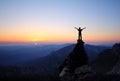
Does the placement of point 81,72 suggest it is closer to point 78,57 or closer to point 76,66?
point 76,66

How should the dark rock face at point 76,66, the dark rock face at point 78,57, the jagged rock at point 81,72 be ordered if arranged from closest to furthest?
the dark rock face at point 78,57 → the dark rock face at point 76,66 → the jagged rock at point 81,72

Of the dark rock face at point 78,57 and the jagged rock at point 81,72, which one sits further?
the jagged rock at point 81,72

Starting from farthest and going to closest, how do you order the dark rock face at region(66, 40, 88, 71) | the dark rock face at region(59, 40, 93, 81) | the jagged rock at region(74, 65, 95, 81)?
the jagged rock at region(74, 65, 95, 81) < the dark rock face at region(59, 40, 93, 81) < the dark rock face at region(66, 40, 88, 71)

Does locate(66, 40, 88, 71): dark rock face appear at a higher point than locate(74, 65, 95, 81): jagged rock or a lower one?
higher

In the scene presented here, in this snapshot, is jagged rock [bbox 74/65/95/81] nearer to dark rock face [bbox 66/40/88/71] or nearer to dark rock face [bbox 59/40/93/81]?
dark rock face [bbox 59/40/93/81]

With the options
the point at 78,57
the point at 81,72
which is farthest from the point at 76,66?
the point at 78,57

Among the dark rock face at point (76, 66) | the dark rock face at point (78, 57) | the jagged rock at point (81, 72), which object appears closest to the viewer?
the dark rock face at point (78, 57)

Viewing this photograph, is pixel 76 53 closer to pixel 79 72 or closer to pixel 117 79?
pixel 79 72

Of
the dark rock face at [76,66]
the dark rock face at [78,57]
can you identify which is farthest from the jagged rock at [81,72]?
the dark rock face at [78,57]

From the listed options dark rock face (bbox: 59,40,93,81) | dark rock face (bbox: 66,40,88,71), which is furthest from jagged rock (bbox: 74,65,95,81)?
dark rock face (bbox: 66,40,88,71)

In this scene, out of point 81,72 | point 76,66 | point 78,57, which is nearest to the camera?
point 78,57

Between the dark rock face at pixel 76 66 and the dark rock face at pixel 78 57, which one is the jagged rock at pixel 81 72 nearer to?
the dark rock face at pixel 76 66

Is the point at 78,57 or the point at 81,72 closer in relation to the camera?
the point at 78,57

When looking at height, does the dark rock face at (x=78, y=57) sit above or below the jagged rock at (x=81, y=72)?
above
